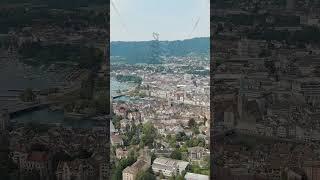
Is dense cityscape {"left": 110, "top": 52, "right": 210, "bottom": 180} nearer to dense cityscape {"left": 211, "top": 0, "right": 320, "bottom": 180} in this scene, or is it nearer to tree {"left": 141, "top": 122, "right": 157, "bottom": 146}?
tree {"left": 141, "top": 122, "right": 157, "bottom": 146}

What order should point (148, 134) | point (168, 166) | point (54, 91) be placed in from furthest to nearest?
point (148, 134) < point (168, 166) < point (54, 91)

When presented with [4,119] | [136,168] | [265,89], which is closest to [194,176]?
[136,168]

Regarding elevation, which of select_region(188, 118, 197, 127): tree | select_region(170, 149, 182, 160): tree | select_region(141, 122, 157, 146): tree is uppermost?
select_region(188, 118, 197, 127): tree

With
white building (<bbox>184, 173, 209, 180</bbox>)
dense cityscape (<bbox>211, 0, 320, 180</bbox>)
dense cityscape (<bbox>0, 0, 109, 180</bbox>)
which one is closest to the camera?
dense cityscape (<bbox>211, 0, 320, 180</bbox>)

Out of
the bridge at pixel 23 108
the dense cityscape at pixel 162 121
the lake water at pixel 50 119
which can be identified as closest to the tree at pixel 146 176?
the dense cityscape at pixel 162 121

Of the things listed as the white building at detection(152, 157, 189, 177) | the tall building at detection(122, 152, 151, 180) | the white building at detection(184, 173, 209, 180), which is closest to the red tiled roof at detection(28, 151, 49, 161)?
the tall building at detection(122, 152, 151, 180)

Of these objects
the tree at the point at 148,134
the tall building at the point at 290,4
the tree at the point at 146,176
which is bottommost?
the tree at the point at 146,176

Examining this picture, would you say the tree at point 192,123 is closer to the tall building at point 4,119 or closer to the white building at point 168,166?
the white building at point 168,166

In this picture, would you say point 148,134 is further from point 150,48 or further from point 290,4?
point 290,4

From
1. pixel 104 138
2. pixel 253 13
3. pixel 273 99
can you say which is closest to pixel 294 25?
pixel 253 13

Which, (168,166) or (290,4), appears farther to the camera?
(168,166)
